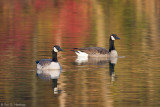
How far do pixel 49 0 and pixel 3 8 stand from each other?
18.2 metres

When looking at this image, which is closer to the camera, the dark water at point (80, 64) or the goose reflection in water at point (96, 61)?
the dark water at point (80, 64)

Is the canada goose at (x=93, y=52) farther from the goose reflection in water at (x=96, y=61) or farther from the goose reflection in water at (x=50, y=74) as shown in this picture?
the goose reflection in water at (x=50, y=74)

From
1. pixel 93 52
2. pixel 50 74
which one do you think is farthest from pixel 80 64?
pixel 50 74

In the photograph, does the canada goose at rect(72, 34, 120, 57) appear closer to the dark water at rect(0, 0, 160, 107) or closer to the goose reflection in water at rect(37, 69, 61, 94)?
the dark water at rect(0, 0, 160, 107)

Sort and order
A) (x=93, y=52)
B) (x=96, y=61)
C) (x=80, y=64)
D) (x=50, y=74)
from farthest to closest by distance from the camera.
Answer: (x=93, y=52) < (x=96, y=61) < (x=80, y=64) < (x=50, y=74)

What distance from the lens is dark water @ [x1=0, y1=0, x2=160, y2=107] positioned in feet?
59.2

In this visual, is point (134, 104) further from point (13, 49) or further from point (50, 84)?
point (13, 49)

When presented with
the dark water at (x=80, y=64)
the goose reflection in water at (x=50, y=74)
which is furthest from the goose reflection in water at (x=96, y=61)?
the goose reflection in water at (x=50, y=74)

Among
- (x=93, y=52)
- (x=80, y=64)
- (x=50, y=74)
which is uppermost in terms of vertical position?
(x=93, y=52)

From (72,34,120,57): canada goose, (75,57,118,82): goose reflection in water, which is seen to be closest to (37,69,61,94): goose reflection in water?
(75,57,118,82): goose reflection in water

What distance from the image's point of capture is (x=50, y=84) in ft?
67.2

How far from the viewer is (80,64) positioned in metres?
25.7

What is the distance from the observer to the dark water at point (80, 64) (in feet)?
59.2

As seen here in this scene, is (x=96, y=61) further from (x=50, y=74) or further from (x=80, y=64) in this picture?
(x=50, y=74)
